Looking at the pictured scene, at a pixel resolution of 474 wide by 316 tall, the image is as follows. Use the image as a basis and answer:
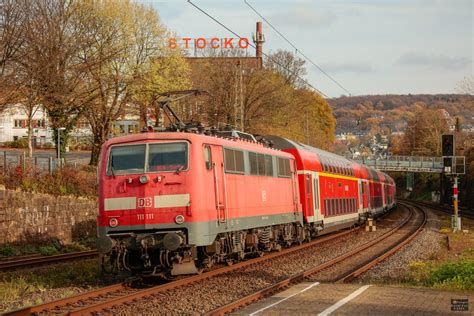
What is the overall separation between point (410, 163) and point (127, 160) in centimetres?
9141

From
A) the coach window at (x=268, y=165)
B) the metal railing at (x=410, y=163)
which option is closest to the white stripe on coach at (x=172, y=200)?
the coach window at (x=268, y=165)

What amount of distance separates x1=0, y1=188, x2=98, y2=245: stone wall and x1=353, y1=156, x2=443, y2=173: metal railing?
68.6m

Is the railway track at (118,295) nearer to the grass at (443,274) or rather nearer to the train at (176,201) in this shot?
the train at (176,201)

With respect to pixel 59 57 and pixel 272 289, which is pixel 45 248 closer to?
pixel 272 289

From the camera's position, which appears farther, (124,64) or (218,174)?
(124,64)

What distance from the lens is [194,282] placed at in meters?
15.5

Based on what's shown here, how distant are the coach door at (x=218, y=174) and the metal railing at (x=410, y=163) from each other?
263 ft

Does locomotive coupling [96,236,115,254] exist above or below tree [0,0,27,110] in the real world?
below

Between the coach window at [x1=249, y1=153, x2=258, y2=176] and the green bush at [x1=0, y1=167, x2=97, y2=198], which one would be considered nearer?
the coach window at [x1=249, y1=153, x2=258, y2=176]

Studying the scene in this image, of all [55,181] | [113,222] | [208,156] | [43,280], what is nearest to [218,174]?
[208,156]

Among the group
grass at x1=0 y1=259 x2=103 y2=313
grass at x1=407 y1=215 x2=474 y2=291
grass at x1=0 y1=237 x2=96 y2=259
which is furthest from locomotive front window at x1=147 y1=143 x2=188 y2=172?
grass at x1=0 y1=237 x2=96 y2=259

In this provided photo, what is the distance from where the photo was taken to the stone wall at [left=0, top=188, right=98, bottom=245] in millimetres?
26156

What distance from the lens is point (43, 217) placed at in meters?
28.2

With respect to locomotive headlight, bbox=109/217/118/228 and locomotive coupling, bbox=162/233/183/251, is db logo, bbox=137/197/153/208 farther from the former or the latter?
locomotive coupling, bbox=162/233/183/251
